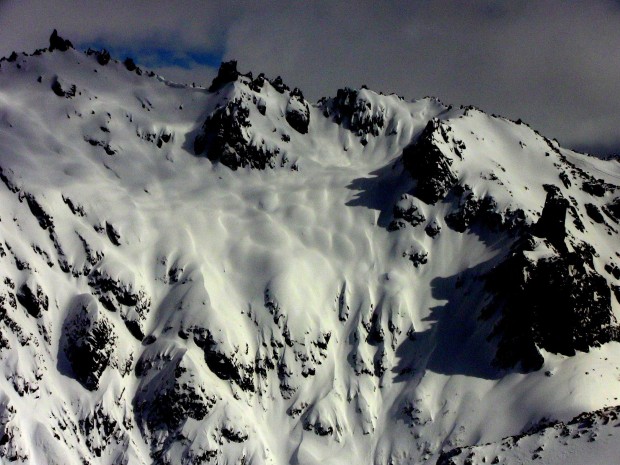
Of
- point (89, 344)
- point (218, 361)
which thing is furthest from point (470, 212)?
point (89, 344)

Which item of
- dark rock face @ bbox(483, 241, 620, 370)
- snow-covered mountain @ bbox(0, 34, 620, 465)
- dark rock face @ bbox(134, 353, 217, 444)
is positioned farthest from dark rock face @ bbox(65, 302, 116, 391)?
dark rock face @ bbox(483, 241, 620, 370)

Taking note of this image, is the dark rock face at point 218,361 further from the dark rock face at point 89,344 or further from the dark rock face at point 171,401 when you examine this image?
the dark rock face at point 89,344

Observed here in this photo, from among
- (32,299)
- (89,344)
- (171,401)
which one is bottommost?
(171,401)

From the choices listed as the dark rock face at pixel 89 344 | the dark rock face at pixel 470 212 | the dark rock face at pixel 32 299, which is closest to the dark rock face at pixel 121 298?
the dark rock face at pixel 89 344

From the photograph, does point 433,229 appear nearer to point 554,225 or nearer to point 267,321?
point 554,225

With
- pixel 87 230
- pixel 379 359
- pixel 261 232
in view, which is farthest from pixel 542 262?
pixel 87 230

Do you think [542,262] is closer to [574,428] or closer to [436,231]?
[436,231]
